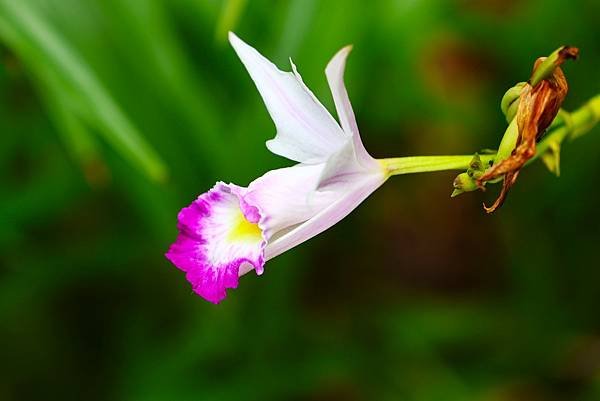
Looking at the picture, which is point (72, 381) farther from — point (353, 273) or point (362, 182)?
point (362, 182)

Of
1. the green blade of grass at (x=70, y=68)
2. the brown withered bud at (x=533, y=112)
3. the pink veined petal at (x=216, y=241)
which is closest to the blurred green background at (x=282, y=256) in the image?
the green blade of grass at (x=70, y=68)

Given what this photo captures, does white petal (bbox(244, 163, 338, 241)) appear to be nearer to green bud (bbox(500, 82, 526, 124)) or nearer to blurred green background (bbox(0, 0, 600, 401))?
green bud (bbox(500, 82, 526, 124))

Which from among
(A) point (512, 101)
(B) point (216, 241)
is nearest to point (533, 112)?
(A) point (512, 101)

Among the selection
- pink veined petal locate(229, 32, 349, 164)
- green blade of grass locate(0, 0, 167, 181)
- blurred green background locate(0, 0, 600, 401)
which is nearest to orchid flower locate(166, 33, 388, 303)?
pink veined petal locate(229, 32, 349, 164)

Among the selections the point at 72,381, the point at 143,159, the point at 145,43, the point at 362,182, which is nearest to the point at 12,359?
the point at 72,381

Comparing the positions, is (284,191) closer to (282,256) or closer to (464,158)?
(464,158)

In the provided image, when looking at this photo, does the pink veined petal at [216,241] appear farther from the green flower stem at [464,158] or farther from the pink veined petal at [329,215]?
the green flower stem at [464,158]
